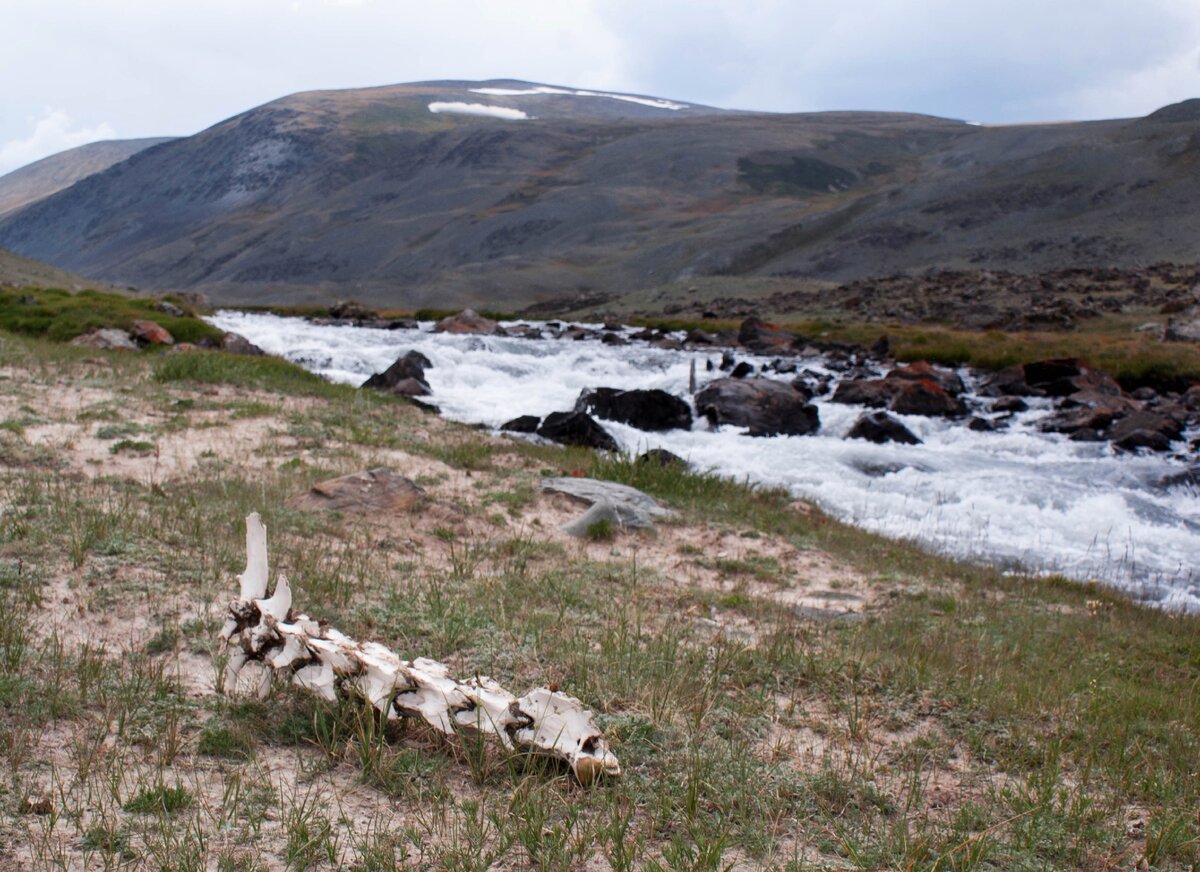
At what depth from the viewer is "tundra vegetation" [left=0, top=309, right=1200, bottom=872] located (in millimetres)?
3250

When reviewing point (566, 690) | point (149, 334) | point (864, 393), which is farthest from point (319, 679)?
point (864, 393)

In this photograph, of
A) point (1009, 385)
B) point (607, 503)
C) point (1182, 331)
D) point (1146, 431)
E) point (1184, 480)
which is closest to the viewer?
point (607, 503)

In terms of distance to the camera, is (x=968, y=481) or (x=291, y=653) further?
(x=968, y=481)

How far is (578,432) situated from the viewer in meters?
17.2

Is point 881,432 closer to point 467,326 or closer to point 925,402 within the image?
point 925,402

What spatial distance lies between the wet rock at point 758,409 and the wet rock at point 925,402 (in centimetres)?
287

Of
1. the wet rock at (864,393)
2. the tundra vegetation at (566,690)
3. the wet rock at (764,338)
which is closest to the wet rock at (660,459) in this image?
the tundra vegetation at (566,690)

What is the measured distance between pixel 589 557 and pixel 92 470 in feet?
15.9

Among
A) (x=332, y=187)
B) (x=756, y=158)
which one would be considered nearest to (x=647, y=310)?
(x=756, y=158)

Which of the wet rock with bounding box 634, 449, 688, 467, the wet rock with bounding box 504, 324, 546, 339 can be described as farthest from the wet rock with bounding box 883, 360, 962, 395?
the wet rock with bounding box 504, 324, 546, 339

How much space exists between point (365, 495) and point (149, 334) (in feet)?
54.3

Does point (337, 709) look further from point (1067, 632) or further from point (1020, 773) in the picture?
point (1067, 632)

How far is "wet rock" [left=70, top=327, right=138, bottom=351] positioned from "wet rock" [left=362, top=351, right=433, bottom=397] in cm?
539

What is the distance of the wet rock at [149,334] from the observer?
22.4 metres
